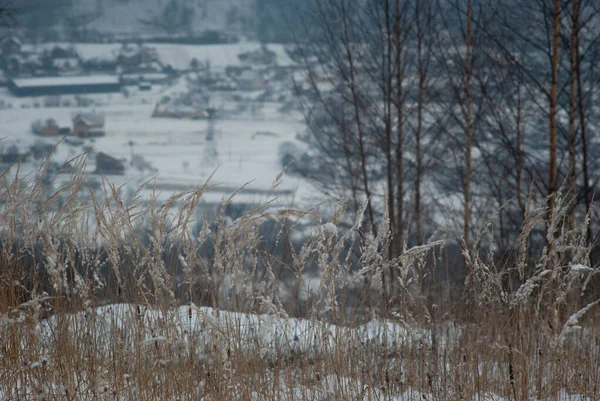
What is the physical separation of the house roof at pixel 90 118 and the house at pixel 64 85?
1.22 metres

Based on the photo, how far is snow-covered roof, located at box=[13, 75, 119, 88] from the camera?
19.0 m

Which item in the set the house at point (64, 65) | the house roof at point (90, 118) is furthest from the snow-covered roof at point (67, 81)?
the house roof at point (90, 118)

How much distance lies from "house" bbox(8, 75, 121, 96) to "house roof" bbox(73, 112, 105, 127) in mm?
1216

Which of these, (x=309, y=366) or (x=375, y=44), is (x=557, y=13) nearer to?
(x=375, y=44)

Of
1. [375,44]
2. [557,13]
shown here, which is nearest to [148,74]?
[375,44]

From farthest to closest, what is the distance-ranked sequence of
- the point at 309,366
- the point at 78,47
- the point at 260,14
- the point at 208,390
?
the point at 78,47 < the point at 260,14 < the point at 309,366 < the point at 208,390

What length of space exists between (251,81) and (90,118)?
19.1 ft

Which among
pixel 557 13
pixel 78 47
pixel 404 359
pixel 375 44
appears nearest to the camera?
pixel 404 359

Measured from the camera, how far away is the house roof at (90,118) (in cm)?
1754

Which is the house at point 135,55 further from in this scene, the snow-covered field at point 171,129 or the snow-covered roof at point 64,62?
the snow-covered roof at point 64,62

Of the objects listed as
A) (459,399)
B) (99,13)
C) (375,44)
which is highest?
(99,13)

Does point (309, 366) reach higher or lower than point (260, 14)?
lower

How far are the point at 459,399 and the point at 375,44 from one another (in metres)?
4.76

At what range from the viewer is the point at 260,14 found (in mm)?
14648
